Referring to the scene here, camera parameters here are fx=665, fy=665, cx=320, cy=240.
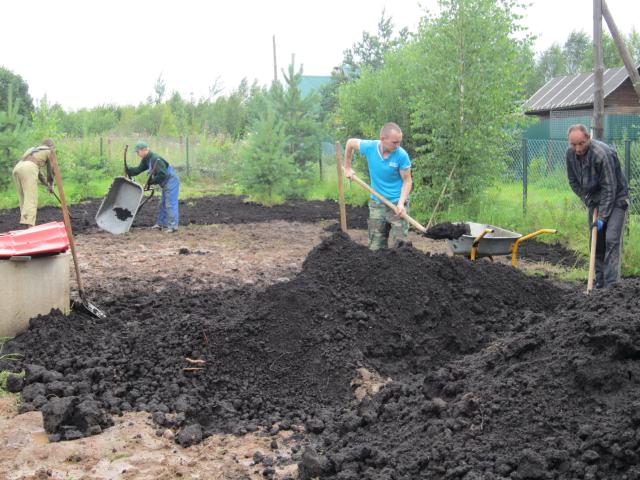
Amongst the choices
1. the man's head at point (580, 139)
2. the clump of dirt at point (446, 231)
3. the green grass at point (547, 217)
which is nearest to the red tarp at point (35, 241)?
the clump of dirt at point (446, 231)

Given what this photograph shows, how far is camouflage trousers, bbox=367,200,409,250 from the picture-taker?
7328 mm

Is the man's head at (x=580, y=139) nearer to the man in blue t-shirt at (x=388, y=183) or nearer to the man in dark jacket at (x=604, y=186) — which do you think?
the man in dark jacket at (x=604, y=186)

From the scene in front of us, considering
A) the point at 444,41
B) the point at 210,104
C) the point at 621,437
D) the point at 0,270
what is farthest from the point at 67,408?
the point at 210,104

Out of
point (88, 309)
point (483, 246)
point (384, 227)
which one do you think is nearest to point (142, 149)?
point (384, 227)

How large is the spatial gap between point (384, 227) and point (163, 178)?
18.5 ft

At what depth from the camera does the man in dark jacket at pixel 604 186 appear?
6445 millimetres

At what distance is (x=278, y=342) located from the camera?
517 centimetres

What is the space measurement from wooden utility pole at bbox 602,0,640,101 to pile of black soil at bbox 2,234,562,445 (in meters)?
2.44

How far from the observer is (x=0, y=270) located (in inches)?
216

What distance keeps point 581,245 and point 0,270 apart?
24.6 ft

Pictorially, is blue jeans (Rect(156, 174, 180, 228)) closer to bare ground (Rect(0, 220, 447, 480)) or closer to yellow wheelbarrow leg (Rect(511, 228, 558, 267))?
bare ground (Rect(0, 220, 447, 480))

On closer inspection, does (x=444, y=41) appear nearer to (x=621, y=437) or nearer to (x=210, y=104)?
(x=621, y=437)

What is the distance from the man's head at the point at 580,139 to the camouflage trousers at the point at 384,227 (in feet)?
6.27

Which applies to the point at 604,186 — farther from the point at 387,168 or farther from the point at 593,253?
the point at 387,168
